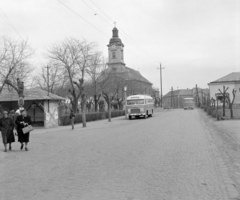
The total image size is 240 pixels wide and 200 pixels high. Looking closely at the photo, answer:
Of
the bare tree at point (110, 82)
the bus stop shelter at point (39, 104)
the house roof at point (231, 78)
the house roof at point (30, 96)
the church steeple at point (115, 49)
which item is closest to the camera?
the house roof at point (30, 96)

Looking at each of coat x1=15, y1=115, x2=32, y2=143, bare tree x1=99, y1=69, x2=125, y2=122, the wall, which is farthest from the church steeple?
coat x1=15, y1=115, x2=32, y2=143

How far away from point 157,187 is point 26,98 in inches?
876

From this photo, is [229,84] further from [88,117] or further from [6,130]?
[6,130]

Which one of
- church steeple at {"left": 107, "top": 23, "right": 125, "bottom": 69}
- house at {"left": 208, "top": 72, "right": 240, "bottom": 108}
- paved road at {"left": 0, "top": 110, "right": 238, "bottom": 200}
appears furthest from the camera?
church steeple at {"left": 107, "top": 23, "right": 125, "bottom": 69}

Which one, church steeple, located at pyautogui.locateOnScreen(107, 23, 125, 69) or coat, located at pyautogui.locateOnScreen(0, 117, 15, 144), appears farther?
church steeple, located at pyautogui.locateOnScreen(107, 23, 125, 69)

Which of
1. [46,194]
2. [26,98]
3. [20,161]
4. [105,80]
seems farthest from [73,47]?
[46,194]

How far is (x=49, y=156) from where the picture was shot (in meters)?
10.4

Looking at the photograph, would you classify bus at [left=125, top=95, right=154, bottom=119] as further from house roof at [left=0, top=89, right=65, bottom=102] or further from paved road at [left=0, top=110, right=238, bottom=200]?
paved road at [left=0, top=110, right=238, bottom=200]

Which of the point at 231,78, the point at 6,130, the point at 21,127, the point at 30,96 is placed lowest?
the point at 6,130

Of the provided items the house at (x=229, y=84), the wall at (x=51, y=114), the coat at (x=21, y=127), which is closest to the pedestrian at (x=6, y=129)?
the coat at (x=21, y=127)

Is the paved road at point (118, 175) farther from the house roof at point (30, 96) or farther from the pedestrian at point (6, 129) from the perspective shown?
the house roof at point (30, 96)

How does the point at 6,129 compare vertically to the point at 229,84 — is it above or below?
below

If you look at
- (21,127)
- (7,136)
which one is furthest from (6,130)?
(21,127)

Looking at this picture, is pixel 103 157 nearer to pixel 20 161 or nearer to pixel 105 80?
pixel 20 161
